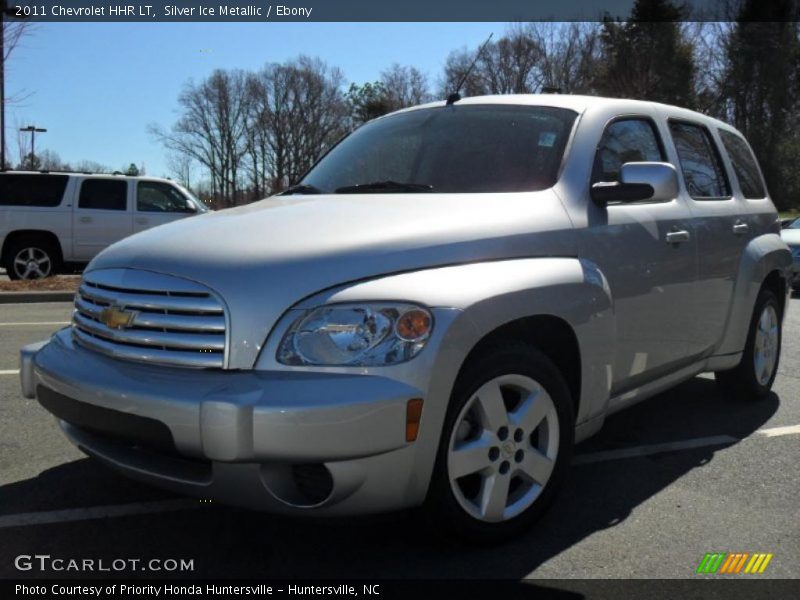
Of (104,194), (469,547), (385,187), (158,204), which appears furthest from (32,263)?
(469,547)

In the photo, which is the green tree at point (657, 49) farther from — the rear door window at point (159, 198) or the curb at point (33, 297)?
the curb at point (33, 297)

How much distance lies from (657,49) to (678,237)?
142 ft

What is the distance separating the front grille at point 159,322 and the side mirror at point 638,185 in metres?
1.78

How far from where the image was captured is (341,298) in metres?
2.55

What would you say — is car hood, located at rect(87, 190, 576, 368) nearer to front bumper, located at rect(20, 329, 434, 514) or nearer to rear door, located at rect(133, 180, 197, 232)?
front bumper, located at rect(20, 329, 434, 514)

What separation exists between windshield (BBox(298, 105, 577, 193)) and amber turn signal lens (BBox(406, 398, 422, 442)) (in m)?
1.25

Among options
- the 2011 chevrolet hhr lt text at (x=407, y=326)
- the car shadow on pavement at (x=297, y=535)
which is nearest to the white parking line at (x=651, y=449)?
the car shadow on pavement at (x=297, y=535)

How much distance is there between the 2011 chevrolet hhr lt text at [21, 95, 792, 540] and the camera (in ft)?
8.11

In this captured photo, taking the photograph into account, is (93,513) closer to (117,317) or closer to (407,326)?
(117,317)

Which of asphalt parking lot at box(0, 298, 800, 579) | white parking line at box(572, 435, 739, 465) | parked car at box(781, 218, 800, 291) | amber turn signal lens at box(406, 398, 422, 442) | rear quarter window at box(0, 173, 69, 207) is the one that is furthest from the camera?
rear quarter window at box(0, 173, 69, 207)

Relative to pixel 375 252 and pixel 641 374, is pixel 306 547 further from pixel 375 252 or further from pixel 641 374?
pixel 641 374

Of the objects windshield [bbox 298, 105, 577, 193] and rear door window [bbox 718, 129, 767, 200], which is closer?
windshield [bbox 298, 105, 577, 193]

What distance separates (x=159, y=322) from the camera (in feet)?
8.74

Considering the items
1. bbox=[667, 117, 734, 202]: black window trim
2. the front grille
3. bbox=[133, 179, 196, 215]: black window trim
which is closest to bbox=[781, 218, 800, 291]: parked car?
bbox=[667, 117, 734, 202]: black window trim
